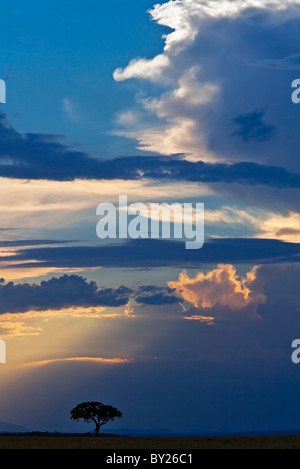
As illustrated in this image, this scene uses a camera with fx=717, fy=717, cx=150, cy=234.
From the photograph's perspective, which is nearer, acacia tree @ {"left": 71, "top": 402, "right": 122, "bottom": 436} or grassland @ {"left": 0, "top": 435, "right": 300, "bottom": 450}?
grassland @ {"left": 0, "top": 435, "right": 300, "bottom": 450}

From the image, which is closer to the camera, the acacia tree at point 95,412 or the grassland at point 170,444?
the grassland at point 170,444

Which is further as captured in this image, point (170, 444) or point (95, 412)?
point (95, 412)
